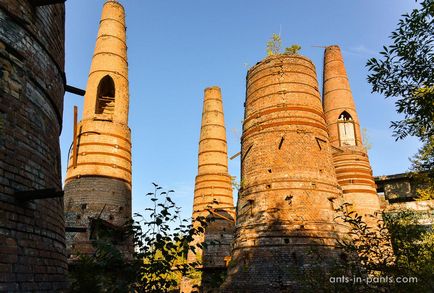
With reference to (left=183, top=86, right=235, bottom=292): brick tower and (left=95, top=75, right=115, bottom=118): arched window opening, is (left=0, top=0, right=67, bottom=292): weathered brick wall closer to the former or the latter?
(left=95, top=75, right=115, bottom=118): arched window opening

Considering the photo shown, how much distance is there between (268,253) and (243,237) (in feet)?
3.05

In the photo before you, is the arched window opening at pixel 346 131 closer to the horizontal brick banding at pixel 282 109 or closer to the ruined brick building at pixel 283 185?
the ruined brick building at pixel 283 185

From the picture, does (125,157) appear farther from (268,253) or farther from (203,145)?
(203,145)

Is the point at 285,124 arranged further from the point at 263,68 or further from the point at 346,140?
the point at 346,140

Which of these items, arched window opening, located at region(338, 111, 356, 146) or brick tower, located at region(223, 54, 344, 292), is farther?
arched window opening, located at region(338, 111, 356, 146)

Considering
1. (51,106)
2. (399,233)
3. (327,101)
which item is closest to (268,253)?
(399,233)

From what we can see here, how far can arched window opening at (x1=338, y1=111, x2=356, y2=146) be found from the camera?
655 inches

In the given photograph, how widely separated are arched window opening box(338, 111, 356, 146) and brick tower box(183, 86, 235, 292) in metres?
6.31

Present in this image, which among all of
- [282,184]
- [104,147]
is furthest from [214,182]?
[282,184]

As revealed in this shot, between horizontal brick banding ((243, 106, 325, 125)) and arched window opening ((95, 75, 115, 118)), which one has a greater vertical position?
arched window opening ((95, 75, 115, 118))

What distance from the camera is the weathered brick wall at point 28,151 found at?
3.51 meters

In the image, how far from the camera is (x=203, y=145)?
786 inches

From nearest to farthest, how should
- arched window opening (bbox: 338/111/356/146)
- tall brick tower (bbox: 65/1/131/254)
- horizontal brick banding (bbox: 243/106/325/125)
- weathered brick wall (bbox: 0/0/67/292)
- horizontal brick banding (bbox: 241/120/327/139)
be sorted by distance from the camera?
weathered brick wall (bbox: 0/0/67/292) → horizontal brick banding (bbox: 241/120/327/139) → horizontal brick banding (bbox: 243/106/325/125) → tall brick tower (bbox: 65/1/131/254) → arched window opening (bbox: 338/111/356/146)

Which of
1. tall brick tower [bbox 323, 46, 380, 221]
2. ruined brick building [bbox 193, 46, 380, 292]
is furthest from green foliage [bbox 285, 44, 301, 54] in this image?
tall brick tower [bbox 323, 46, 380, 221]
